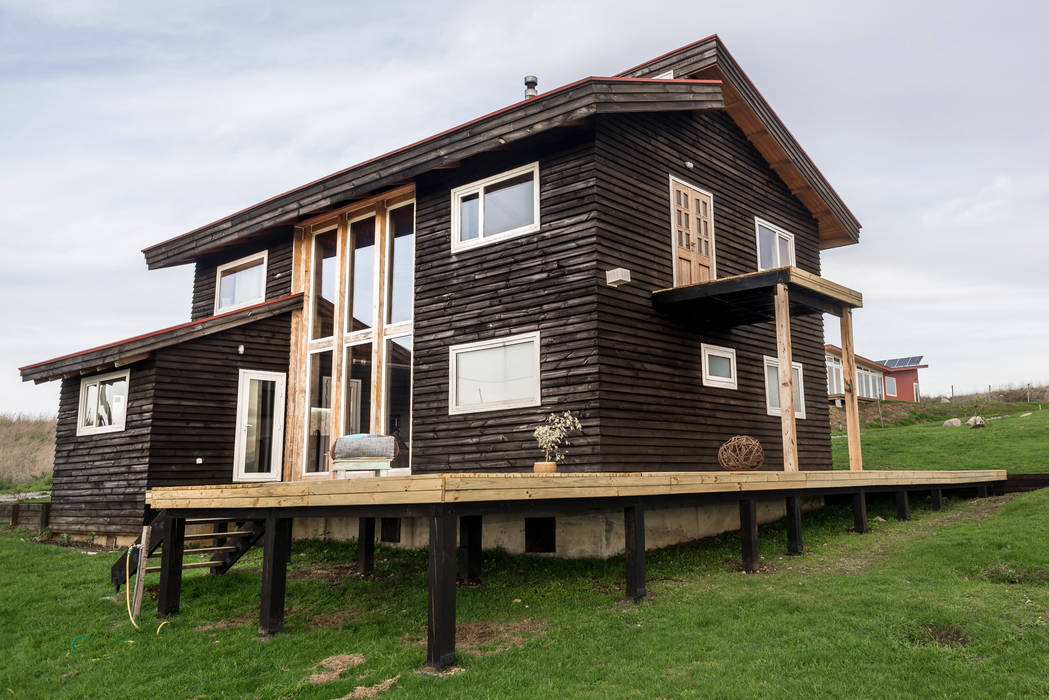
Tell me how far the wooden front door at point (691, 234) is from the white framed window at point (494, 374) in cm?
274

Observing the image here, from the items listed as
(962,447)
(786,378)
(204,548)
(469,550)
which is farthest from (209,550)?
(962,447)

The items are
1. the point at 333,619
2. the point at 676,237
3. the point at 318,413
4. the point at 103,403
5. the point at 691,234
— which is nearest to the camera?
the point at 333,619

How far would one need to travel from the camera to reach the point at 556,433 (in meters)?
9.47

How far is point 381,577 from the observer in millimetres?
9320

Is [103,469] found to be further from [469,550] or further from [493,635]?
[493,635]

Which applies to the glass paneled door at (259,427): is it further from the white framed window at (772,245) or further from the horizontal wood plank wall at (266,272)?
the white framed window at (772,245)

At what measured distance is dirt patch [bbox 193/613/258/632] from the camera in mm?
7398

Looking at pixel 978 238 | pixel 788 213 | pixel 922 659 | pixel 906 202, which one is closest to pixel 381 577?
pixel 922 659

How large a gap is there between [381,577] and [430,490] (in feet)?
14.8

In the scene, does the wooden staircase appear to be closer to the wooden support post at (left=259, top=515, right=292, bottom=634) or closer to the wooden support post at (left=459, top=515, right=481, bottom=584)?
the wooden support post at (left=259, top=515, right=292, bottom=634)

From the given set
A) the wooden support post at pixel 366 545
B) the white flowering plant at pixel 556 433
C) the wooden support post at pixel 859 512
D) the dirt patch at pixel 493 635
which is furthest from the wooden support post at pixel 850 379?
the wooden support post at pixel 366 545

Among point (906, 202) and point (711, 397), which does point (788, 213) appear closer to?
point (711, 397)

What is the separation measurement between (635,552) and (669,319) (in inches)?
184

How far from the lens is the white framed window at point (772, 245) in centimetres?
1377
